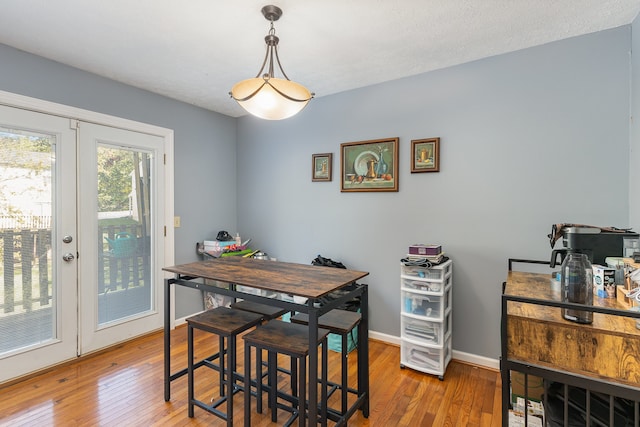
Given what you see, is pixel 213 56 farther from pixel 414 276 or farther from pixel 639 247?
pixel 639 247

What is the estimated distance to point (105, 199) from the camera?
290cm

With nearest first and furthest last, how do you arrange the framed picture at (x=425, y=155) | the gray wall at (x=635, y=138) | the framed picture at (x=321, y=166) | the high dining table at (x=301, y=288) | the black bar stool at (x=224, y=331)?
the high dining table at (x=301, y=288)
the black bar stool at (x=224, y=331)
the gray wall at (x=635, y=138)
the framed picture at (x=425, y=155)
the framed picture at (x=321, y=166)

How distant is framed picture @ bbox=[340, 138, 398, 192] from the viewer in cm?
297

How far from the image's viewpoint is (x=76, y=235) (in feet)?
8.90

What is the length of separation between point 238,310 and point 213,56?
1954 millimetres

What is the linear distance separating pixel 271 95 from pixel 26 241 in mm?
2309

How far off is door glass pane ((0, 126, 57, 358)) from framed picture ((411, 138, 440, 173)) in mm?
3049

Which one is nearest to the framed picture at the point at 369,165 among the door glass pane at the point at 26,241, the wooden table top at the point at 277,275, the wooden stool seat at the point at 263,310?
the wooden table top at the point at 277,275

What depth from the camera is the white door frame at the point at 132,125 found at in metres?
2.39

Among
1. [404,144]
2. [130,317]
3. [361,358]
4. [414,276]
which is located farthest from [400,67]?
[130,317]

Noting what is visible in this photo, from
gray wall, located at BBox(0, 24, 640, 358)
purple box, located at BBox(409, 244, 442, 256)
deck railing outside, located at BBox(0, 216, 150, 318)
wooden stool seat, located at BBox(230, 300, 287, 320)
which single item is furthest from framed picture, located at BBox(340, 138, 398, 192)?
deck railing outside, located at BBox(0, 216, 150, 318)

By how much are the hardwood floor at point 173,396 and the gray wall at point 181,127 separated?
106 centimetres

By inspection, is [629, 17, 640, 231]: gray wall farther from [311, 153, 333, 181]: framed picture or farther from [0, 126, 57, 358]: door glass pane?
[0, 126, 57, 358]: door glass pane

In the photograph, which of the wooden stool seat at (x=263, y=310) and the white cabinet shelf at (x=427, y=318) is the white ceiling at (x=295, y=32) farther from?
the wooden stool seat at (x=263, y=310)
